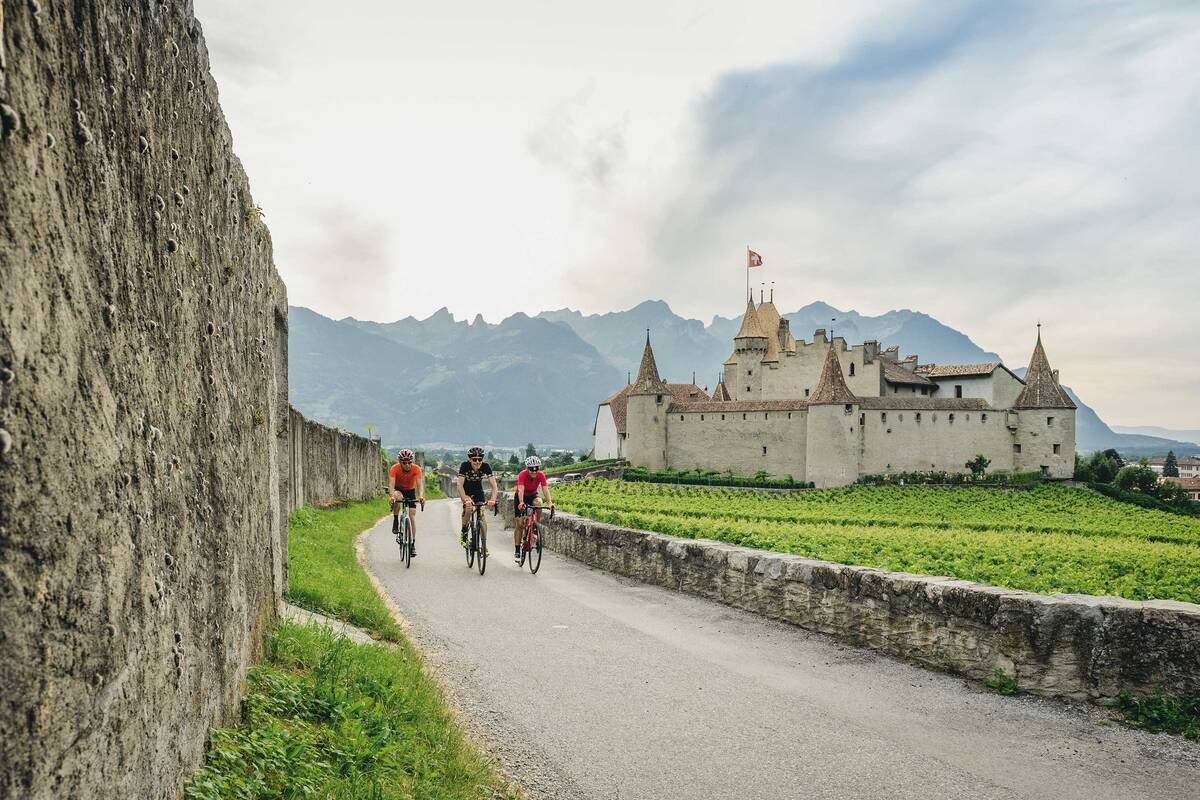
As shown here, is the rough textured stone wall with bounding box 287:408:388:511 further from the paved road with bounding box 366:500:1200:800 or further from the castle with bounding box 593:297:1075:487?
the castle with bounding box 593:297:1075:487

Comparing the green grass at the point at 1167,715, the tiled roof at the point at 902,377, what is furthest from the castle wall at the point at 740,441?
the green grass at the point at 1167,715

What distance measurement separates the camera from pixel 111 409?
9.17 feet

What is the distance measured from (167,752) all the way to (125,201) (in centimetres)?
214

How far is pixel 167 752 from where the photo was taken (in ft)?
10.8

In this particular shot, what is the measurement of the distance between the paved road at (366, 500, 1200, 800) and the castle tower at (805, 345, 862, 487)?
184ft

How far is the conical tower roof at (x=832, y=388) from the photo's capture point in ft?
210

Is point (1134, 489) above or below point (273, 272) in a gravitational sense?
below

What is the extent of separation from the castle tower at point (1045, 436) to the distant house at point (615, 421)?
29344 mm

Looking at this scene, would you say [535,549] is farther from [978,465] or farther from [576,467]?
[978,465]

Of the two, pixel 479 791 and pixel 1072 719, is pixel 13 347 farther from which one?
pixel 1072 719

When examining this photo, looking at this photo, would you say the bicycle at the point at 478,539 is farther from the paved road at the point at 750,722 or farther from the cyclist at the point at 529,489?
the paved road at the point at 750,722

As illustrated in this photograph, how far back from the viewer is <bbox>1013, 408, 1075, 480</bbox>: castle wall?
68.3 meters

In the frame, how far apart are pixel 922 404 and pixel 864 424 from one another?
5729mm

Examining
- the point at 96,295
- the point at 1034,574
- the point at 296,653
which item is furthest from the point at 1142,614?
the point at 96,295
